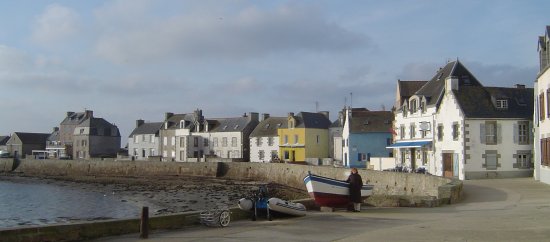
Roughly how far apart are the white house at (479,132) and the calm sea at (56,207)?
1927 centimetres

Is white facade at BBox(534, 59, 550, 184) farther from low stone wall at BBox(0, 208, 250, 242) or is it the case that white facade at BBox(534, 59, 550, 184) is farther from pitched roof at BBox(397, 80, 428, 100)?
pitched roof at BBox(397, 80, 428, 100)

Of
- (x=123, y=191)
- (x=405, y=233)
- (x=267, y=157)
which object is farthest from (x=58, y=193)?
→ (x=405, y=233)

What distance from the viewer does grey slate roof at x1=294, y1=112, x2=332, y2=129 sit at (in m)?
64.7

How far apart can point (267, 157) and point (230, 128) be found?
8.04 metres

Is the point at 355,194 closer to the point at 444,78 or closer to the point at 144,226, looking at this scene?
the point at 144,226

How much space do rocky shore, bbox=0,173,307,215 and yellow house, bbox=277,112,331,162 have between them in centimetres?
1339

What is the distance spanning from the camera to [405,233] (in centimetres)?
1099

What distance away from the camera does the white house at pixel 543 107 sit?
78.6 ft

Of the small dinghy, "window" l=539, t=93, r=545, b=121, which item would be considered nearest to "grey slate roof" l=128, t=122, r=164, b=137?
"window" l=539, t=93, r=545, b=121

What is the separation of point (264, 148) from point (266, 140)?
1.10 metres

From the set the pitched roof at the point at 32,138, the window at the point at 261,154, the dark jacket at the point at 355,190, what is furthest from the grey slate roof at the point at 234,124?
the dark jacket at the point at 355,190

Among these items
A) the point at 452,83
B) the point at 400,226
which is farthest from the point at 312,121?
the point at 400,226

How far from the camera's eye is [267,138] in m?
67.3

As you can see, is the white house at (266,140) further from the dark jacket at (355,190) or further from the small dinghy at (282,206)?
the small dinghy at (282,206)
